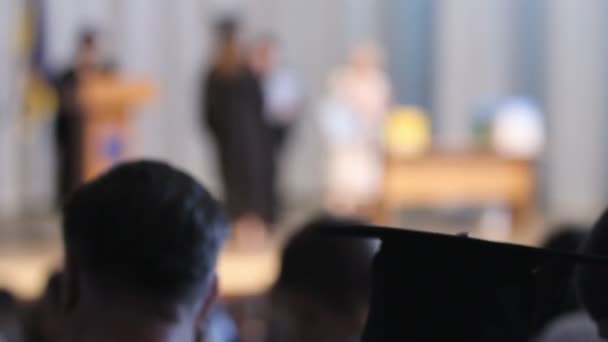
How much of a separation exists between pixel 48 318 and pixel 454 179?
21.7 feet

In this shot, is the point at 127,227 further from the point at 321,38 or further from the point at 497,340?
the point at 321,38

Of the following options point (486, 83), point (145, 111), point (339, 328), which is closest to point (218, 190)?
point (145, 111)

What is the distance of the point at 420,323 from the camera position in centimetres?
131

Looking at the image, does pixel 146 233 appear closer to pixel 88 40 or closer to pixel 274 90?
pixel 88 40

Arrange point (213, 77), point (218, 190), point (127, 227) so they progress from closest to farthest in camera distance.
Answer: point (127, 227) < point (213, 77) < point (218, 190)

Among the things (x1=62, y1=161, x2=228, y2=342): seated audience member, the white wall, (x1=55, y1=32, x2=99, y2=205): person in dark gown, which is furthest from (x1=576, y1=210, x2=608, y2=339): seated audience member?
the white wall

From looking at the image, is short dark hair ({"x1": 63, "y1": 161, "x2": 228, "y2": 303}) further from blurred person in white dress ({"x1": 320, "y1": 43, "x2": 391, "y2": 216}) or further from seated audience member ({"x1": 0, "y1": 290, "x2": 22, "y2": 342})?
blurred person in white dress ({"x1": 320, "y1": 43, "x2": 391, "y2": 216})

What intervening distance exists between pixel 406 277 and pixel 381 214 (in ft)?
26.3

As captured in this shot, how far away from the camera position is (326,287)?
2.24 metres

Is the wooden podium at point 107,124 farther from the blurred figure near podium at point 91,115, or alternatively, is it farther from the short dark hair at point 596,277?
the short dark hair at point 596,277

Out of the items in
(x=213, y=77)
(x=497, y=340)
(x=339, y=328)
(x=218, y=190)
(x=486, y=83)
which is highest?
(x=497, y=340)

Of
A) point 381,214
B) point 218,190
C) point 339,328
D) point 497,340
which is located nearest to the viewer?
point 497,340

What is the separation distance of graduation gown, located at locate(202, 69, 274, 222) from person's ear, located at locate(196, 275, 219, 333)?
7108mm

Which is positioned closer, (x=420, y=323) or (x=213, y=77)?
(x=420, y=323)
